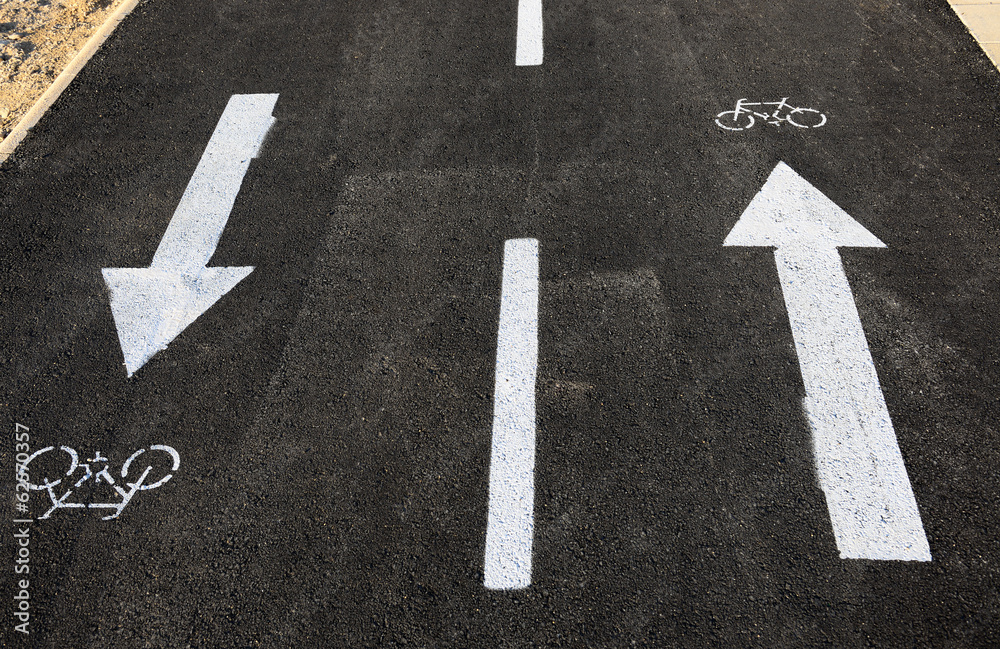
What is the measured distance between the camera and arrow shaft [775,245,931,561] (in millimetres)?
3895

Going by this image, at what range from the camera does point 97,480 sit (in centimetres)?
430

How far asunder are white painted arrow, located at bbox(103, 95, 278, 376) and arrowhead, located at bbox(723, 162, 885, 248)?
394 cm

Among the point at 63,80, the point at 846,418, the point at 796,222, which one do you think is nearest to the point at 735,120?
the point at 796,222

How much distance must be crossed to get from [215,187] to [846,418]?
523cm

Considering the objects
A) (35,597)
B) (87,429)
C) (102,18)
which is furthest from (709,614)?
(102,18)

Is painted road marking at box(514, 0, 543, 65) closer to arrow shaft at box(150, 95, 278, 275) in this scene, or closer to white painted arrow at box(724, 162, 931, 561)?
arrow shaft at box(150, 95, 278, 275)

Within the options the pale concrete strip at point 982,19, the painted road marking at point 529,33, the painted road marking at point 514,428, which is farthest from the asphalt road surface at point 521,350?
the painted road marking at point 529,33

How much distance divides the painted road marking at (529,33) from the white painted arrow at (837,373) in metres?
2.85

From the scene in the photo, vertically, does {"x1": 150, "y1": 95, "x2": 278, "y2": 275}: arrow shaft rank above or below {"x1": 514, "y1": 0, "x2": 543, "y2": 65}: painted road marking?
below

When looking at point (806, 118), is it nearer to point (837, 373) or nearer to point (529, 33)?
point (837, 373)

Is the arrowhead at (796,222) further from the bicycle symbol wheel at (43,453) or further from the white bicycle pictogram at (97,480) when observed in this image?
the bicycle symbol wheel at (43,453)

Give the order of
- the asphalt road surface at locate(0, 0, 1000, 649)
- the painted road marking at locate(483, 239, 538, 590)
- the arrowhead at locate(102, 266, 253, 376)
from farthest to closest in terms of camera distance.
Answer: the arrowhead at locate(102, 266, 253, 376)
the painted road marking at locate(483, 239, 538, 590)
the asphalt road surface at locate(0, 0, 1000, 649)

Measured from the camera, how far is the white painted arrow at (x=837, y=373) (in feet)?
12.9

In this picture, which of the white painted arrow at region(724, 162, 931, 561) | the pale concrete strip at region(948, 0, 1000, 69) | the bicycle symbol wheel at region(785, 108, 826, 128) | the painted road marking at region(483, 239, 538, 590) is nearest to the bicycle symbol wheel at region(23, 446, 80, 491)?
the painted road marking at region(483, 239, 538, 590)
